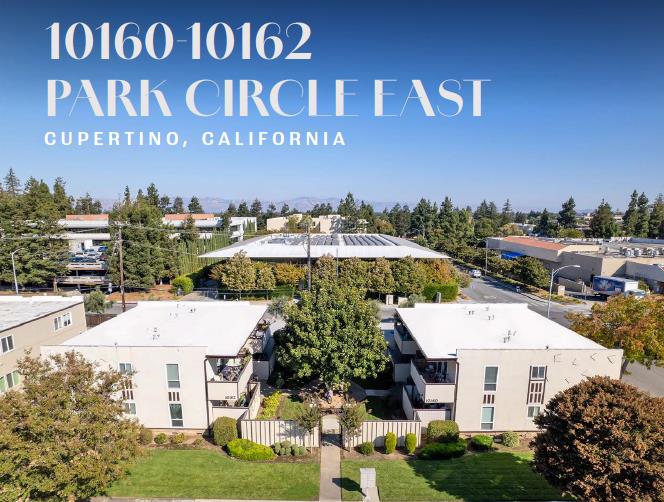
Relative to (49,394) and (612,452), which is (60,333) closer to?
(49,394)

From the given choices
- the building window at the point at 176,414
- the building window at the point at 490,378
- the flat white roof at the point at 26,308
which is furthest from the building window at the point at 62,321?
the building window at the point at 490,378

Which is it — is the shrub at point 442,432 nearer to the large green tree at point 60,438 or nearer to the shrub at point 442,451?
the shrub at point 442,451

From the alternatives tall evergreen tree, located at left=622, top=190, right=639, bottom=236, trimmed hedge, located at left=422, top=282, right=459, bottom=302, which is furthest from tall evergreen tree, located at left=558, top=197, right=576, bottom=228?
trimmed hedge, located at left=422, top=282, right=459, bottom=302

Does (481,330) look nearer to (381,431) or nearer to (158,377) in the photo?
(381,431)

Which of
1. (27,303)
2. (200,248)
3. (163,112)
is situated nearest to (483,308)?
(163,112)

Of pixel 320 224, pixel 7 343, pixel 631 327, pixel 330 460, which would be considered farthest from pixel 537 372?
pixel 320 224

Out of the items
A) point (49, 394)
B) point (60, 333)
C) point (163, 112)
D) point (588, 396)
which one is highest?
point (163, 112)
